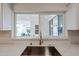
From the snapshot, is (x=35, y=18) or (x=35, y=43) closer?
(x=35, y=43)

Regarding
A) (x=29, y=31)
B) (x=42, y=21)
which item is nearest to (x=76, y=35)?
(x=42, y=21)

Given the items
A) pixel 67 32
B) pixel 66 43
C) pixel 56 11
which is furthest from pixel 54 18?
pixel 66 43

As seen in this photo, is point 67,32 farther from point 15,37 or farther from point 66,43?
point 15,37

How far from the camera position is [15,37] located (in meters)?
2.91

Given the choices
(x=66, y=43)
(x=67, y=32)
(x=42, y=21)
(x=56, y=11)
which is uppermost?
(x=56, y=11)

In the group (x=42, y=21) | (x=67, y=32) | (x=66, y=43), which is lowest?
(x=66, y=43)

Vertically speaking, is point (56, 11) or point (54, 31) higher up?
point (56, 11)

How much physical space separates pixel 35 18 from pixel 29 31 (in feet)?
1.00

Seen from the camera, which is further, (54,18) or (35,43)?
(54,18)

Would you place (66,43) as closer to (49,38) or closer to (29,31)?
(49,38)

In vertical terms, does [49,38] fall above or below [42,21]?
below

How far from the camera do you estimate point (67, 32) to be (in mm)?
2926

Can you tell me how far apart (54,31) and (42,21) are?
1.09 feet

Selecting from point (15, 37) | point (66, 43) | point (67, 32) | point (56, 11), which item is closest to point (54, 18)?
point (56, 11)
